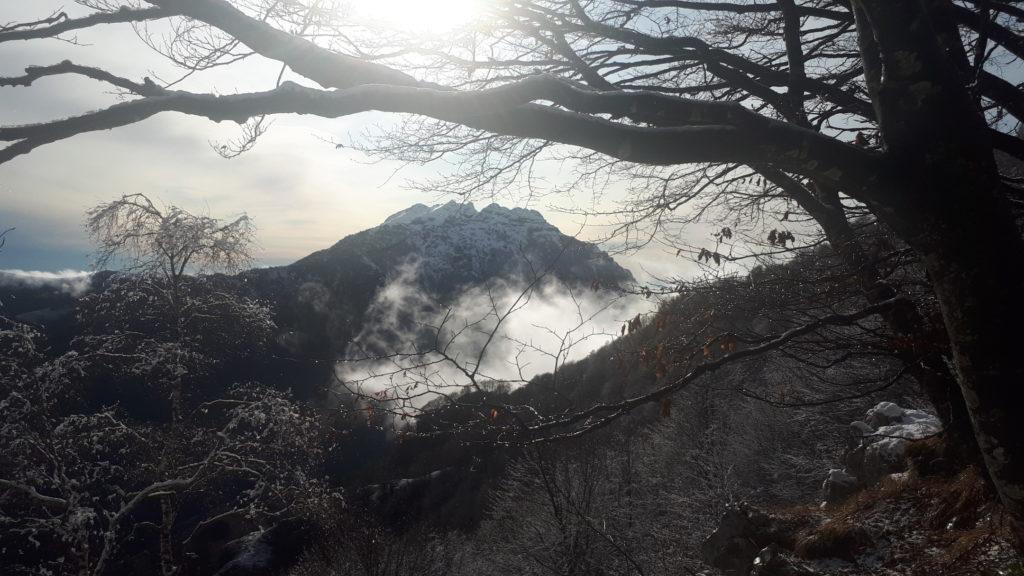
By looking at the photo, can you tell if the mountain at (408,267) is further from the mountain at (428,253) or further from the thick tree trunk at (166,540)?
the thick tree trunk at (166,540)

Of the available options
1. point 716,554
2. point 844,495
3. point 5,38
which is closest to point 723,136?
point 5,38

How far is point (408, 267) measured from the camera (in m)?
166

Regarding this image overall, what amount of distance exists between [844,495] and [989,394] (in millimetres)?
8085

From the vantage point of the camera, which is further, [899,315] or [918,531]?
[918,531]

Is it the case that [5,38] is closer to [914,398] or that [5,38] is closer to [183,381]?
[183,381]

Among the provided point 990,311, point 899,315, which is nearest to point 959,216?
point 990,311

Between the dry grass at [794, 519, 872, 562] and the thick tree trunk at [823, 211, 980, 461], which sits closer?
the thick tree trunk at [823, 211, 980, 461]

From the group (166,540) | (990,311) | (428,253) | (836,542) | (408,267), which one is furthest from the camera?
(428,253)

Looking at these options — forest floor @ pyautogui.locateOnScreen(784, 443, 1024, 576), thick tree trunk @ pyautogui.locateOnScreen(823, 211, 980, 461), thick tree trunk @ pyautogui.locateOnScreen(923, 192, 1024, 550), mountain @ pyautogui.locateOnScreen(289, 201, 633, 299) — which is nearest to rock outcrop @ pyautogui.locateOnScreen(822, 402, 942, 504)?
forest floor @ pyautogui.locateOnScreen(784, 443, 1024, 576)

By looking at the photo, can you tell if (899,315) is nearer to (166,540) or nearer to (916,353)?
(916,353)

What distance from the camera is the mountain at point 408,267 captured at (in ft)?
14.3

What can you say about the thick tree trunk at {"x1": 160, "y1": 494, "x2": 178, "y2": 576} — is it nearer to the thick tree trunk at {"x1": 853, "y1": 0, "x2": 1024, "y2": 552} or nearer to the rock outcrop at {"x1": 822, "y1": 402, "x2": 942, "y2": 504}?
the thick tree trunk at {"x1": 853, "y1": 0, "x2": 1024, "y2": 552}

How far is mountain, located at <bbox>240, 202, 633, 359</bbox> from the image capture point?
14.3 ft

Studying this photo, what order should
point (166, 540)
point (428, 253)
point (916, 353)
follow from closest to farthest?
point (916, 353)
point (166, 540)
point (428, 253)
